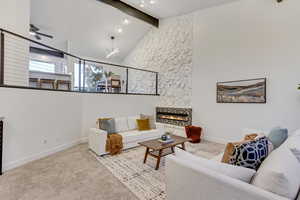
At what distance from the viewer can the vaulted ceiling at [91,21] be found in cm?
518

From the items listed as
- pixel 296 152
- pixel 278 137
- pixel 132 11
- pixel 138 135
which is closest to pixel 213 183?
pixel 296 152

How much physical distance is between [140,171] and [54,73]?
456cm

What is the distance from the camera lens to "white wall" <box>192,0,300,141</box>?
3.62 meters

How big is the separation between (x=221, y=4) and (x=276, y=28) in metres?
1.74

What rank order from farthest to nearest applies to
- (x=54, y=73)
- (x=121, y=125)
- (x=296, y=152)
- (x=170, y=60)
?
(x=170, y=60)
(x=54, y=73)
(x=121, y=125)
(x=296, y=152)

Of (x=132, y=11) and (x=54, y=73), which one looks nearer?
(x=54, y=73)

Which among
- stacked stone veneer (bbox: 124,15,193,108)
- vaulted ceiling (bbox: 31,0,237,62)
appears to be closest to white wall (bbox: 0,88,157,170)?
stacked stone veneer (bbox: 124,15,193,108)

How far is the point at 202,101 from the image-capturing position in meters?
5.18

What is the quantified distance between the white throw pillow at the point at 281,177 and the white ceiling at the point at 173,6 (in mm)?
4941

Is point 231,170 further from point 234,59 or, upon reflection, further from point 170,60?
point 170,60

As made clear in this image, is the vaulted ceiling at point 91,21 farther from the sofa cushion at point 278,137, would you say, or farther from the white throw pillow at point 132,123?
the sofa cushion at point 278,137

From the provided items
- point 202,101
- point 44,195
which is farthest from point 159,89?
point 44,195

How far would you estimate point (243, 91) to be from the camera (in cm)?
426

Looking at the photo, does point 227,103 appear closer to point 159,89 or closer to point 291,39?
point 291,39
